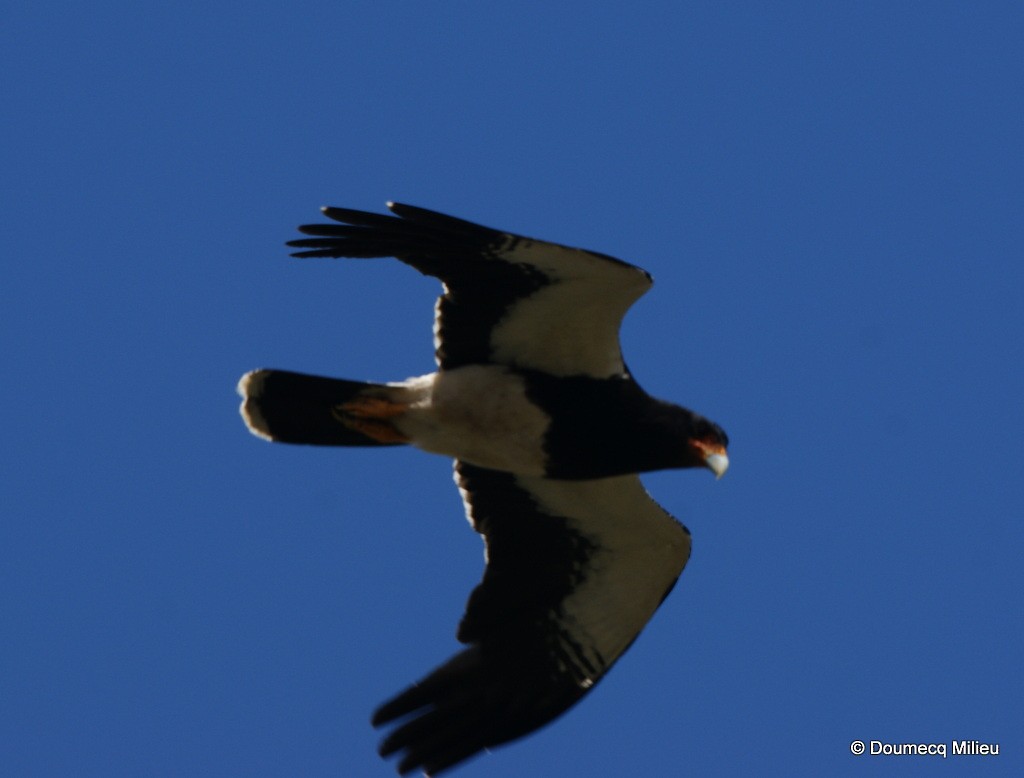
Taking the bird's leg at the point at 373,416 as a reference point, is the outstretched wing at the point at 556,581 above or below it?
below

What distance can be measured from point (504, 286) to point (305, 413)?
1.34 meters

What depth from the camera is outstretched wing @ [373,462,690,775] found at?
34.1 ft

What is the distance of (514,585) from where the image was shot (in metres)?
10.6

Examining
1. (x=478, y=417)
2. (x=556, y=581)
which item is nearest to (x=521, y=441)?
(x=478, y=417)

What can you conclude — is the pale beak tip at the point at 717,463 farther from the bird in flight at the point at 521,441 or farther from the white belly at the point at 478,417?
the white belly at the point at 478,417

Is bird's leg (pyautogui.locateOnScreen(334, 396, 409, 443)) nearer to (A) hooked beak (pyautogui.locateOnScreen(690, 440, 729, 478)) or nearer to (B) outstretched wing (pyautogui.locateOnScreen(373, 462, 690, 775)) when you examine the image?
(B) outstretched wing (pyautogui.locateOnScreen(373, 462, 690, 775))

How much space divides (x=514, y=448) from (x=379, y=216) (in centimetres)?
146

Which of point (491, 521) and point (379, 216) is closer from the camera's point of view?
point (379, 216)

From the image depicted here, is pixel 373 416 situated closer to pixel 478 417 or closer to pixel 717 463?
pixel 478 417

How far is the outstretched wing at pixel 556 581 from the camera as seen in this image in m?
10.4

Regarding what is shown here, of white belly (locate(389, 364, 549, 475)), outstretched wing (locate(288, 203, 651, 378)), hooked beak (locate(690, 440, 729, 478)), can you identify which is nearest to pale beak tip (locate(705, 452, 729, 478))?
hooked beak (locate(690, 440, 729, 478))

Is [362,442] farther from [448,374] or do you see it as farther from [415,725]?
[415,725]

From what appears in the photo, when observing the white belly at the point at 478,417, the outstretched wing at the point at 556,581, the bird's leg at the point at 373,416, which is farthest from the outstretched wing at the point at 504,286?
the outstretched wing at the point at 556,581

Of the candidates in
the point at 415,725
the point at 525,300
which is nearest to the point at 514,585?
the point at 415,725
